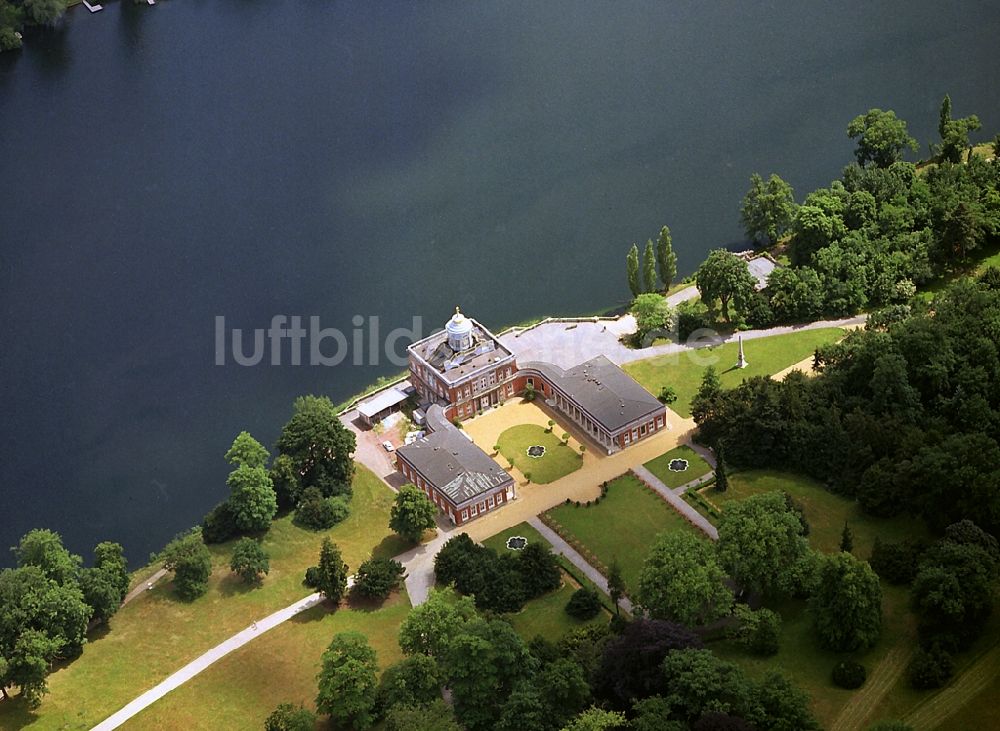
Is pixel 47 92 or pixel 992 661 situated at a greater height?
pixel 47 92

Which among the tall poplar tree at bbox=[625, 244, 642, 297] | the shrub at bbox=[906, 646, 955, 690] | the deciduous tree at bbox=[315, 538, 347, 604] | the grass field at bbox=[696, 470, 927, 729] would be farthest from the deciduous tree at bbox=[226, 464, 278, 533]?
the shrub at bbox=[906, 646, 955, 690]

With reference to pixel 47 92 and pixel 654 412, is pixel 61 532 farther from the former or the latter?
pixel 47 92

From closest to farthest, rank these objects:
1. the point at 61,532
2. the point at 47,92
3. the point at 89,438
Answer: the point at 61,532 → the point at 89,438 → the point at 47,92

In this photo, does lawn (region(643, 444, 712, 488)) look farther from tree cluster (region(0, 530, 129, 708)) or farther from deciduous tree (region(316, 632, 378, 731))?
tree cluster (region(0, 530, 129, 708))

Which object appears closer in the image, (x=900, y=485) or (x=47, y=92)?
(x=900, y=485)

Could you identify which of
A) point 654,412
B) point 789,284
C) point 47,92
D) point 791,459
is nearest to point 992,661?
point 791,459

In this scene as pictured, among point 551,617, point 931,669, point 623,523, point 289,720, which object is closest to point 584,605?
point 551,617
